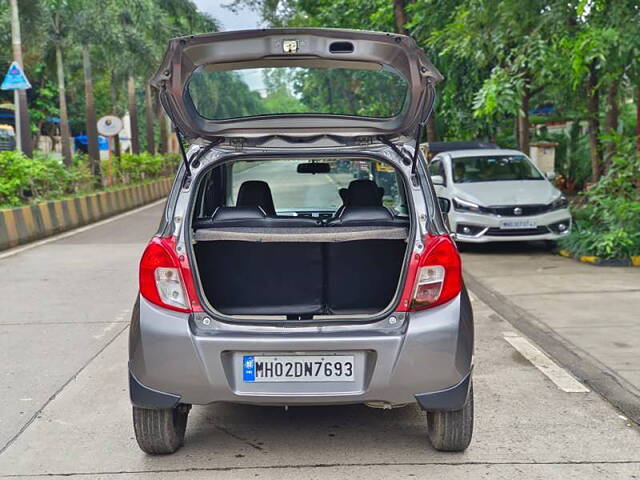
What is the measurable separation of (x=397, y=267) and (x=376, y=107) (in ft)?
2.91

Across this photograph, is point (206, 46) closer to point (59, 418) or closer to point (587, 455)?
point (59, 418)

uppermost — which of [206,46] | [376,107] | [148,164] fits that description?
[206,46]

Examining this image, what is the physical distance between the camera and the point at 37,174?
15.8m

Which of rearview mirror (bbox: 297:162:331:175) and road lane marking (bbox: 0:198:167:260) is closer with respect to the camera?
rearview mirror (bbox: 297:162:331:175)

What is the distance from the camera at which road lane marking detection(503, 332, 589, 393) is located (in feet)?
17.7

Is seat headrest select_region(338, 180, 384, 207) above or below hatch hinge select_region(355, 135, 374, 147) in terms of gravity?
below

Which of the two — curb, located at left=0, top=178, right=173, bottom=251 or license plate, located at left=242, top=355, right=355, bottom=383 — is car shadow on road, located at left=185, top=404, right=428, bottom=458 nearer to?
license plate, located at left=242, top=355, right=355, bottom=383

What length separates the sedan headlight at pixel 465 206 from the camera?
11859mm

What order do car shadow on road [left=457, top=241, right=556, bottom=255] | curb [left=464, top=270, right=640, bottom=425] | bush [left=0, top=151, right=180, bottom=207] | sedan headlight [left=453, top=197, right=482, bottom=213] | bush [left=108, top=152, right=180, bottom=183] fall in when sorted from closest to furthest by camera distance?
curb [left=464, top=270, right=640, bottom=425], sedan headlight [left=453, top=197, right=482, bottom=213], car shadow on road [left=457, top=241, right=556, bottom=255], bush [left=0, top=151, right=180, bottom=207], bush [left=108, top=152, right=180, bottom=183]

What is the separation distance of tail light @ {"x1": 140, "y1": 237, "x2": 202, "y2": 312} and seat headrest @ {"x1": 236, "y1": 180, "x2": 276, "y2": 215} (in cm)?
139

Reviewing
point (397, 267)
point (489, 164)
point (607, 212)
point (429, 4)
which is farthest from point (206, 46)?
point (429, 4)

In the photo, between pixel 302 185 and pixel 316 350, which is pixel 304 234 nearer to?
pixel 316 350

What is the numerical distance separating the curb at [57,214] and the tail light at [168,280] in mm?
10100

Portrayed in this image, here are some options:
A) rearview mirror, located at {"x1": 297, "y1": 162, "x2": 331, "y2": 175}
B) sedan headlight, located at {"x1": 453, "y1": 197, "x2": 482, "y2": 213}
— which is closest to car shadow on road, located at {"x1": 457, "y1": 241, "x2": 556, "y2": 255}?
sedan headlight, located at {"x1": 453, "y1": 197, "x2": 482, "y2": 213}
